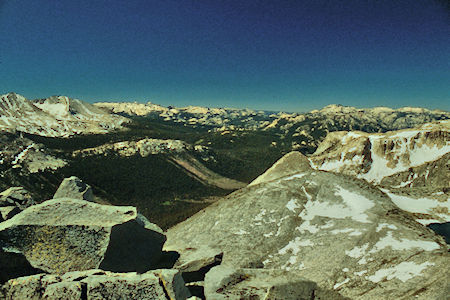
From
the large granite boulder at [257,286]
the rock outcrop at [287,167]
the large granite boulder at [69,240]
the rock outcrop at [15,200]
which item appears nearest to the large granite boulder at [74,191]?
the rock outcrop at [15,200]

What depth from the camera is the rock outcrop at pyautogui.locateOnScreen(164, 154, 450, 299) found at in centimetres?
2009

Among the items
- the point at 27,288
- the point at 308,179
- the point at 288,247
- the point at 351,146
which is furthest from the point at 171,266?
the point at 351,146

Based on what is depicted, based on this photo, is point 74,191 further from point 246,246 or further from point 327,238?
point 327,238

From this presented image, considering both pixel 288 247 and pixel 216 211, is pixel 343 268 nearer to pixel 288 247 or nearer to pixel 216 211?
pixel 288 247

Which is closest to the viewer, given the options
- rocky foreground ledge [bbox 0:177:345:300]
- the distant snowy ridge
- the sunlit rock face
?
rocky foreground ledge [bbox 0:177:345:300]

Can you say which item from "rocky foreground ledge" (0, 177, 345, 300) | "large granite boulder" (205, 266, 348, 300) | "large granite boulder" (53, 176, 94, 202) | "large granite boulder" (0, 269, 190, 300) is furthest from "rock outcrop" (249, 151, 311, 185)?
"large granite boulder" (0, 269, 190, 300)

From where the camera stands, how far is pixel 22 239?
555 inches

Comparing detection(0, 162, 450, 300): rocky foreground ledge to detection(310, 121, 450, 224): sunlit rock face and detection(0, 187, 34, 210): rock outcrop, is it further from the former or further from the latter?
detection(310, 121, 450, 224): sunlit rock face

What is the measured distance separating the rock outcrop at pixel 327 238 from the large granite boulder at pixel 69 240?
4.28 meters

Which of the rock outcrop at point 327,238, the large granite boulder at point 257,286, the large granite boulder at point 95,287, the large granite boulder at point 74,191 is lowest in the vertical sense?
the rock outcrop at point 327,238

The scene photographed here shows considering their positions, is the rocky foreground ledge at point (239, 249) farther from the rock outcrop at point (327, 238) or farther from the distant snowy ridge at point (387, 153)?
the distant snowy ridge at point (387, 153)

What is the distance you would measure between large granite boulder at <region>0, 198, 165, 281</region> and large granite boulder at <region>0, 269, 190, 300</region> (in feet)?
6.76

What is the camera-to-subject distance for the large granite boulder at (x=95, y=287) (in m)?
10.9

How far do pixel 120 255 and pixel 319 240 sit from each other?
19.7 m
